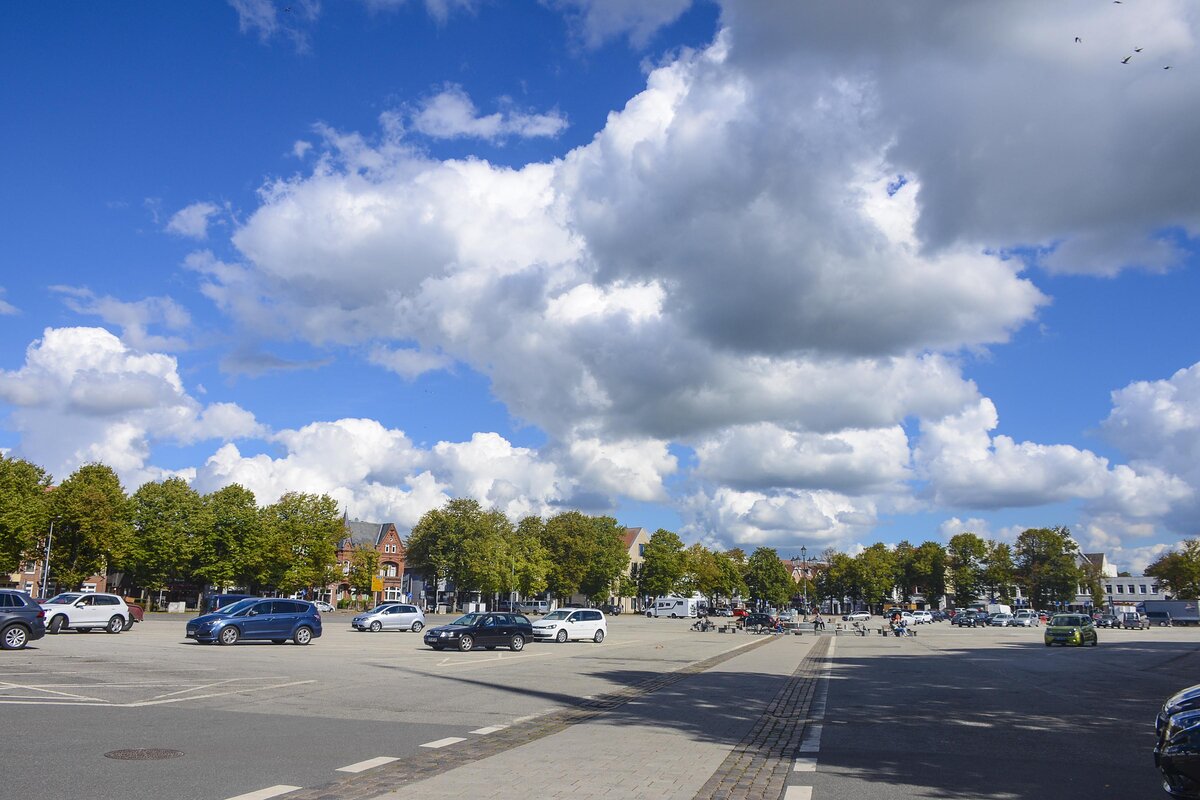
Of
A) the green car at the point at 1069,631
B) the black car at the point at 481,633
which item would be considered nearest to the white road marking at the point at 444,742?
the black car at the point at 481,633

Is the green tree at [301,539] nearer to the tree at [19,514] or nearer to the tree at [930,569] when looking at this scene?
the tree at [19,514]

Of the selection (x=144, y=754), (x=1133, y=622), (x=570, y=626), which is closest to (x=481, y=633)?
(x=570, y=626)

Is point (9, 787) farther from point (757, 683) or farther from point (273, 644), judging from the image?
point (273, 644)

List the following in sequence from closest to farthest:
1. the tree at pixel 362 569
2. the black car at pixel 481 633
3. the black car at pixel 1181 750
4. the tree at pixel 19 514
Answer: the black car at pixel 1181 750 → the black car at pixel 481 633 → the tree at pixel 19 514 → the tree at pixel 362 569

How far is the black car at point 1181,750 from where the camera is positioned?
679 centimetres

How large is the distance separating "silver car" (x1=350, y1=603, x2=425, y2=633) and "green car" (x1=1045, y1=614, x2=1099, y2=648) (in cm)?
3492

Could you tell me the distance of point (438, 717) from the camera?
13.8 m

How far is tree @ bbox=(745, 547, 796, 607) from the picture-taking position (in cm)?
13738

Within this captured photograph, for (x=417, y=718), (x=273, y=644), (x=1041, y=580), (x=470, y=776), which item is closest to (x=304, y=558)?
(x=273, y=644)

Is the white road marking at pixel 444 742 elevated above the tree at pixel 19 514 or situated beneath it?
situated beneath

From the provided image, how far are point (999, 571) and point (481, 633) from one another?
10423 centimetres

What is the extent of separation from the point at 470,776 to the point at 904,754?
18.6 ft

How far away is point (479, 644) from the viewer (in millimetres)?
32812

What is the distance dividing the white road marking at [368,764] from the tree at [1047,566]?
413 feet
